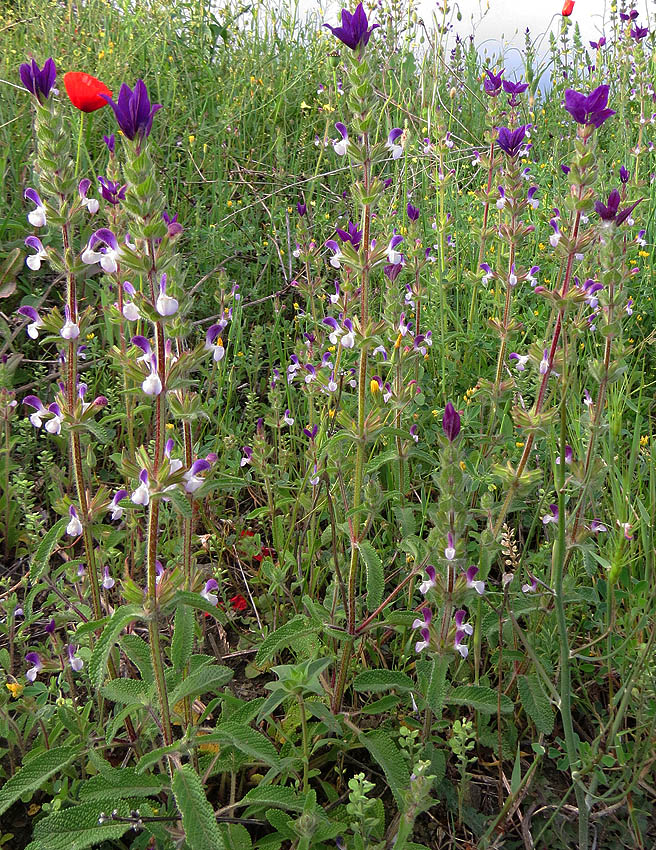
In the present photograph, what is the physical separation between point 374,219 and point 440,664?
3.42m

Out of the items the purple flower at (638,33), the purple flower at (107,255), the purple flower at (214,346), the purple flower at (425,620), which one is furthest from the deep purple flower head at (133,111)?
the purple flower at (638,33)

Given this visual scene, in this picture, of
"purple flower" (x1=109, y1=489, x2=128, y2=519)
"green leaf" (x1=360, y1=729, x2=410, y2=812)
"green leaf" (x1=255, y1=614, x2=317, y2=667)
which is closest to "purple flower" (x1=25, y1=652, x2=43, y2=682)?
"purple flower" (x1=109, y1=489, x2=128, y2=519)

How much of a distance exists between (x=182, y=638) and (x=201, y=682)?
0.17 metres

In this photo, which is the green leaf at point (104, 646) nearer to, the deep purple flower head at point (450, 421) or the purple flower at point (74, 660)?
the purple flower at point (74, 660)

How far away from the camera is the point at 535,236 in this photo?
14.3 feet

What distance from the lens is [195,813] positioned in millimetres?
1343

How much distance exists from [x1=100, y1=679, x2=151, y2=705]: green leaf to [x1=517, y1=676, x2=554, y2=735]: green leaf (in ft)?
3.26

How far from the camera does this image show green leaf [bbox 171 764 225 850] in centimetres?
131

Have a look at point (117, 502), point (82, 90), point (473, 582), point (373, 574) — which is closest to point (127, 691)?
point (117, 502)

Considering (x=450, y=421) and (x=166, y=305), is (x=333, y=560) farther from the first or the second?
(x=166, y=305)

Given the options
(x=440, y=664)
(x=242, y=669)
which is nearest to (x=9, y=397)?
(x=242, y=669)

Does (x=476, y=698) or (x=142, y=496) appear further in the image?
(x=476, y=698)

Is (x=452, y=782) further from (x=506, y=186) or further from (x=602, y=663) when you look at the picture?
(x=506, y=186)

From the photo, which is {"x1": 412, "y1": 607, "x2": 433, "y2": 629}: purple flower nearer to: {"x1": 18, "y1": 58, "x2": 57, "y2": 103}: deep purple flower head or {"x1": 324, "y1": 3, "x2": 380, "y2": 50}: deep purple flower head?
{"x1": 324, "y1": 3, "x2": 380, "y2": 50}: deep purple flower head
